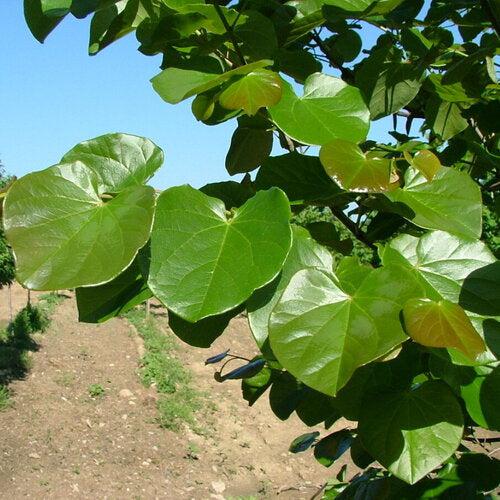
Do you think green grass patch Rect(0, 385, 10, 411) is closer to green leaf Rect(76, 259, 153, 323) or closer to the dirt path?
the dirt path

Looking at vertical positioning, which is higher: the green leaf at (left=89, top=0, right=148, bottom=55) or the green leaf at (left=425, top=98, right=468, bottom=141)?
the green leaf at (left=89, top=0, right=148, bottom=55)

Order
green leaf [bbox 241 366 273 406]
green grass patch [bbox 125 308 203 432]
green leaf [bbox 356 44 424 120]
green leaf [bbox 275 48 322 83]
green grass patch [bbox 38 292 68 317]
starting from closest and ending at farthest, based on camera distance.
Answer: green leaf [bbox 275 48 322 83] < green leaf [bbox 356 44 424 120] < green leaf [bbox 241 366 273 406] < green grass patch [bbox 125 308 203 432] < green grass patch [bbox 38 292 68 317]

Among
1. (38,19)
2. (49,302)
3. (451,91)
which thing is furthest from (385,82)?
(49,302)

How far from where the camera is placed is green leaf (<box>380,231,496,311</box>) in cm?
59

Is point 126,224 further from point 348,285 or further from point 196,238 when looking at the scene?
point 348,285

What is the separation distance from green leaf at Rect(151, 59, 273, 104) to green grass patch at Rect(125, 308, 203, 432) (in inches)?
219

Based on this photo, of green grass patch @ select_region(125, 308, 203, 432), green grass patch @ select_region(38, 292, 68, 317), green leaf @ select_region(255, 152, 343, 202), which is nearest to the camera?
green leaf @ select_region(255, 152, 343, 202)

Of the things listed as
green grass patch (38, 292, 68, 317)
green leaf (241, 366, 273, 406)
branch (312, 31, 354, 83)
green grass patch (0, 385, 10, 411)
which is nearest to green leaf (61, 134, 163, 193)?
branch (312, 31, 354, 83)

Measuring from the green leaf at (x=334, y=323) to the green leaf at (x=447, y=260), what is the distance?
0.06 m

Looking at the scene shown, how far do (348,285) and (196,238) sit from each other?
134 mm

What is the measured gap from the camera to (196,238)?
0.52 m

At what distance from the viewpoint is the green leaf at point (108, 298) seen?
0.59 m

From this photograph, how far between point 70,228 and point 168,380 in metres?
6.56

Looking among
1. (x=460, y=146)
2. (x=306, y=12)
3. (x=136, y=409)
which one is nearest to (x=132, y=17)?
(x=306, y=12)
